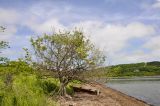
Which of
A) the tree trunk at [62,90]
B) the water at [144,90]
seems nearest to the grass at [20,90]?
the tree trunk at [62,90]

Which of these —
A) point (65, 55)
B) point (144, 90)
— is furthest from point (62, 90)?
point (144, 90)

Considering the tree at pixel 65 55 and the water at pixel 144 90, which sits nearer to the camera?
the tree at pixel 65 55

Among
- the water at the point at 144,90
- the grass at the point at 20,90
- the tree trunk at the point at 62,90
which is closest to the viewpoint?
the grass at the point at 20,90

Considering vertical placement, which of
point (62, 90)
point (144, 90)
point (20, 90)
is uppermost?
point (20, 90)

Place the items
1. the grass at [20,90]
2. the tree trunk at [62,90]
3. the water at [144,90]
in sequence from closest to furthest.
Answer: the grass at [20,90], the tree trunk at [62,90], the water at [144,90]

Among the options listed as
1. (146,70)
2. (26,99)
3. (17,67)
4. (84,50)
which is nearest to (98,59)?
(84,50)

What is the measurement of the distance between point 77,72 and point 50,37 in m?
3.24

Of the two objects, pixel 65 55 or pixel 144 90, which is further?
pixel 144 90

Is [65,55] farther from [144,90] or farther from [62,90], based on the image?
[144,90]

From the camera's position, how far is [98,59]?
85.5 ft

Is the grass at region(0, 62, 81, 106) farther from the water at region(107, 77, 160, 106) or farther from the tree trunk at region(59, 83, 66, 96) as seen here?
the water at region(107, 77, 160, 106)

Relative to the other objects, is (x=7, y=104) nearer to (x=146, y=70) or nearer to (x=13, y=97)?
(x=13, y=97)

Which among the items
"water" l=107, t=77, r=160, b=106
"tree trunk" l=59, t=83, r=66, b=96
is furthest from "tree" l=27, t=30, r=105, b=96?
"water" l=107, t=77, r=160, b=106

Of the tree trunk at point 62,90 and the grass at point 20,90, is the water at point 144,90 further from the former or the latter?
the grass at point 20,90
